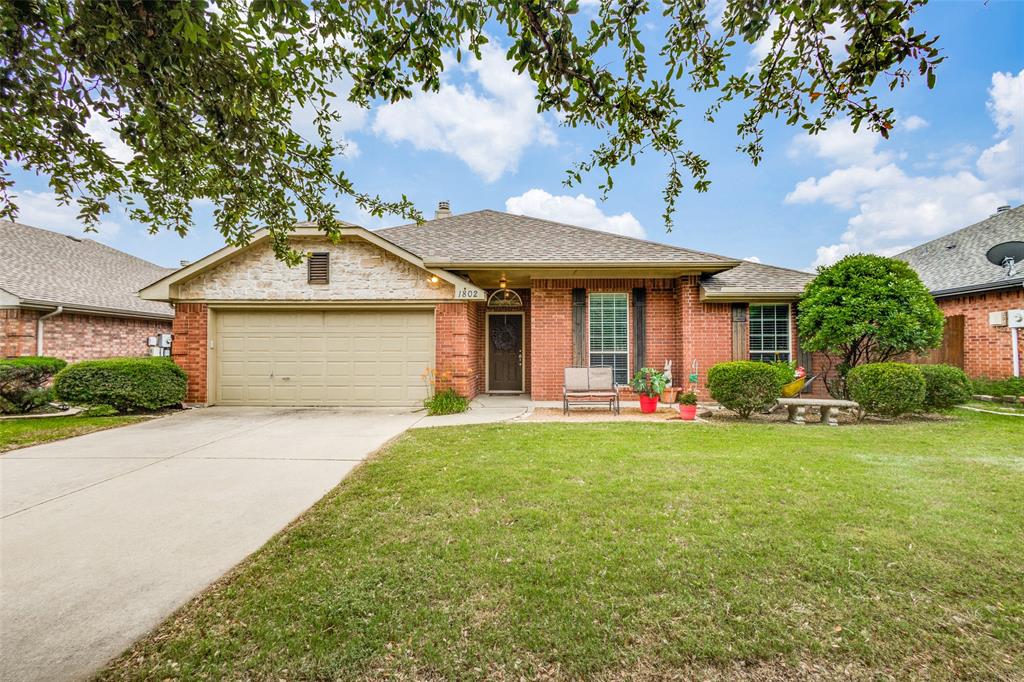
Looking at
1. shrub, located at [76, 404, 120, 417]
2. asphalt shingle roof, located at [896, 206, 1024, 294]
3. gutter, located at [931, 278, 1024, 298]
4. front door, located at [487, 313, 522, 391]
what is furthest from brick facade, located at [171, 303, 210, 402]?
asphalt shingle roof, located at [896, 206, 1024, 294]

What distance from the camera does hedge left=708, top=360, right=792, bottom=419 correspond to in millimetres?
7473

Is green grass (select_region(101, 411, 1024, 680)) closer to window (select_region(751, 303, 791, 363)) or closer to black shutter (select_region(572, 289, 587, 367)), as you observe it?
window (select_region(751, 303, 791, 363))

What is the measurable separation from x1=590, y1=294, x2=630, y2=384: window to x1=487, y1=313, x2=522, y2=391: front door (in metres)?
2.26

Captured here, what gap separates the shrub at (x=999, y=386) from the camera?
9352 millimetres

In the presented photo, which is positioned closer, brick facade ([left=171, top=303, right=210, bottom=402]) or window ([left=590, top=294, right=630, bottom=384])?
brick facade ([left=171, top=303, right=210, bottom=402])

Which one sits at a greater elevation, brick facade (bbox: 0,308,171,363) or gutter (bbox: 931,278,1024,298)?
gutter (bbox: 931,278,1024,298)

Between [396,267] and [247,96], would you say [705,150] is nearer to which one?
[247,96]

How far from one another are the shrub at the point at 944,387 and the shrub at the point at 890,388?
274 millimetres

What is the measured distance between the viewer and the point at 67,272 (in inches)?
507

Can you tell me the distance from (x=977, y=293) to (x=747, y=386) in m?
8.73

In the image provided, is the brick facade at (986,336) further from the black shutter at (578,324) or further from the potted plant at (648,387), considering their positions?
the black shutter at (578,324)

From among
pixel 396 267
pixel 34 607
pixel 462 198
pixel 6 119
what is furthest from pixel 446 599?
pixel 462 198

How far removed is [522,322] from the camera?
11414 mm

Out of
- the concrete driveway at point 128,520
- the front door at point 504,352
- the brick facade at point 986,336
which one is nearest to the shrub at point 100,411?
the concrete driveway at point 128,520
